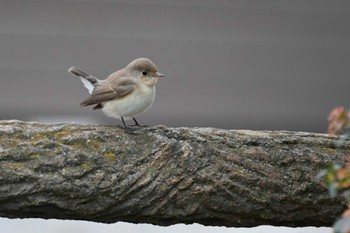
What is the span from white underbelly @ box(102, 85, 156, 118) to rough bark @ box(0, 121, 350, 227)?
27.8 inches

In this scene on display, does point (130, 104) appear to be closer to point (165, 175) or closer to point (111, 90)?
point (111, 90)

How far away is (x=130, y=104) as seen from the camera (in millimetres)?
4844

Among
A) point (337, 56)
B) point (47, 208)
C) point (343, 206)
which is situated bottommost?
point (47, 208)

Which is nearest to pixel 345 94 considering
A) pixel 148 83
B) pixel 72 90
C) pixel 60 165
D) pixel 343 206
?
pixel 72 90

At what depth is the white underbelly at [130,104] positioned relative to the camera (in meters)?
4.84

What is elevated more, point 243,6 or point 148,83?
point 243,6

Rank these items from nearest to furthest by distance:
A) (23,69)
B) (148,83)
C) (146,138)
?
(146,138)
(148,83)
(23,69)

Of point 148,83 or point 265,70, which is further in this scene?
point 265,70

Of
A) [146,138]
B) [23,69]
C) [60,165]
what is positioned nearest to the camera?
[60,165]

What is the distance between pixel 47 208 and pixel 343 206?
116 centimetres

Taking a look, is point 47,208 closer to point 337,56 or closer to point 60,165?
point 60,165

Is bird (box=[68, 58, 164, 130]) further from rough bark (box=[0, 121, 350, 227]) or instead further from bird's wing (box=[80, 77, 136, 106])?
rough bark (box=[0, 121, 350, 227])

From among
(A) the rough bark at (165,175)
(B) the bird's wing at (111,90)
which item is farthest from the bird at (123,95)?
(A) the rough bark at (165,175)

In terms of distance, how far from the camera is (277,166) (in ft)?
13.2
